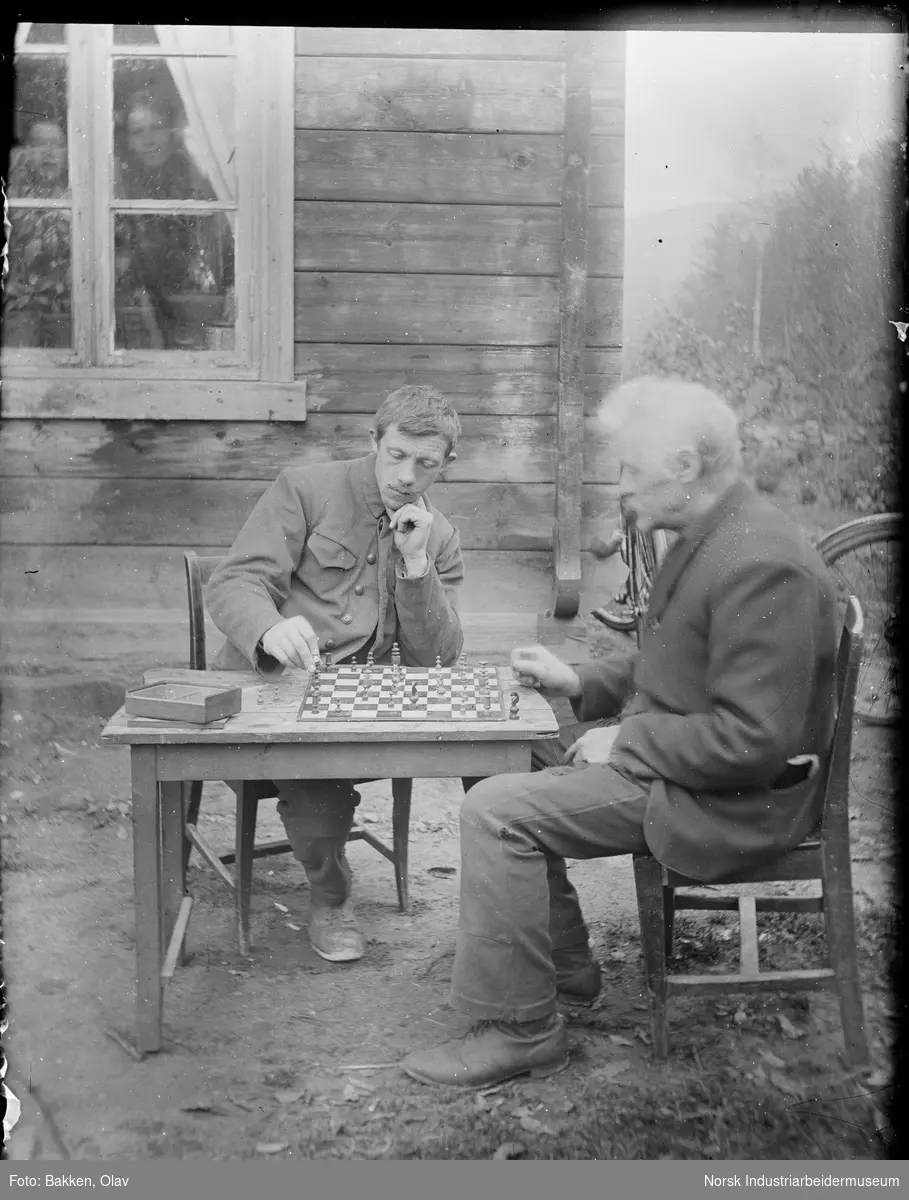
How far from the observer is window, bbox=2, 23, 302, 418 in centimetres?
333

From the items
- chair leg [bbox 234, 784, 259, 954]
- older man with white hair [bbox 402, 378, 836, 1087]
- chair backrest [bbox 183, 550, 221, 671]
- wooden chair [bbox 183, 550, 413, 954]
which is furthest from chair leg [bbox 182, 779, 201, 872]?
older man with white hair [bbox 402, 378, 836, 1087]

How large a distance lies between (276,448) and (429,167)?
111 cm

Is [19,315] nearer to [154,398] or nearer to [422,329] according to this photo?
[154,398]

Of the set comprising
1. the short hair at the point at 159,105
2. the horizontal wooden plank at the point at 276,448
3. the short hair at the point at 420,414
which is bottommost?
the horizontal wooden plank at the point at 276,448

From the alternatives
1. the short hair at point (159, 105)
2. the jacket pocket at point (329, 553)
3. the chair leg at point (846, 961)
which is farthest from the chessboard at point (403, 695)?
the short hair at point (159, 105)

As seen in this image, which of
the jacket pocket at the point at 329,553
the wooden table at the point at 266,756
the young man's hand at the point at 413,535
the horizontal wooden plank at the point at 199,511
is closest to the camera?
the wooden table at the point at 266,756

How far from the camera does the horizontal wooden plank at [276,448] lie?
12.6 ft

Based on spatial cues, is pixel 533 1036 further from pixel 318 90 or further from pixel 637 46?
pixel 318 90

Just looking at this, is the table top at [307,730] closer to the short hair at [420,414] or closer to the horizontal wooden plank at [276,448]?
the short hair at [420,414]

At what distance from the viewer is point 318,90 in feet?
12.3

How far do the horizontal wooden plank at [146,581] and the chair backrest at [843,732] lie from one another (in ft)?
4.92

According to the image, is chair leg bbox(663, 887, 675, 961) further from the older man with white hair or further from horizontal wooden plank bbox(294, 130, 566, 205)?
horizontal wooden plank bbox(294, 130, 566, 205)

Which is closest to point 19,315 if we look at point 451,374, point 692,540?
point 451,374

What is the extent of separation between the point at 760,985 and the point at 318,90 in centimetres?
307
